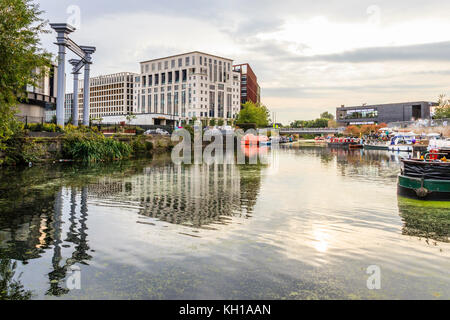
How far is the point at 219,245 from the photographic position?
862 cm

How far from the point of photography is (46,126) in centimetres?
3125

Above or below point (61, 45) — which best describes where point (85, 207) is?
below

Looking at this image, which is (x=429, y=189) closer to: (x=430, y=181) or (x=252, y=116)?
(x=430, y=181)

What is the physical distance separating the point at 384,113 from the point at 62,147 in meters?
127

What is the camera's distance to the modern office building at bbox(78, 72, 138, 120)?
180 metres

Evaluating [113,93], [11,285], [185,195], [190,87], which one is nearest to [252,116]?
[190,87]

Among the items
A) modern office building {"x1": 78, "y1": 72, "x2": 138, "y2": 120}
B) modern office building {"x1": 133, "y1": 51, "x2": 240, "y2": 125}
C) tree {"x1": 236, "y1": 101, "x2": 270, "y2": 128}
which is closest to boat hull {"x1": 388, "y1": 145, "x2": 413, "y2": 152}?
tree {"x1": 236, "y1": 101, "x2": 270, "y2": 128}

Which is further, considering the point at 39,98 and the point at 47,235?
the point at 39,98

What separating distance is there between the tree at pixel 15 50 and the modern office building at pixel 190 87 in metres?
120

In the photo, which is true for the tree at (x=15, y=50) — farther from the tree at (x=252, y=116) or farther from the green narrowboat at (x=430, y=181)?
the tree at (x=252, y=116)

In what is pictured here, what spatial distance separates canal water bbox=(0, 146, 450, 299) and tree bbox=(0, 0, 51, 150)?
3959mm

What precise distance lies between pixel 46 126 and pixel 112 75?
170 m
